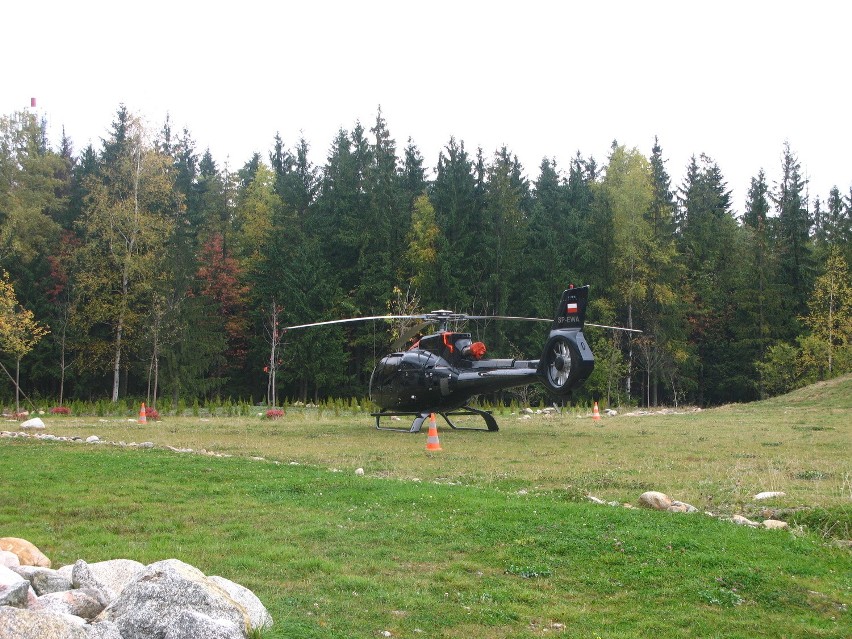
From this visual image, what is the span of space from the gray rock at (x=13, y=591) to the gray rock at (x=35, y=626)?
43cm

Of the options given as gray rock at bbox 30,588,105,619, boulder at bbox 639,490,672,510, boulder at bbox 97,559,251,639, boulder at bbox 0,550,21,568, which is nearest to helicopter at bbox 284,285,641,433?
boulder at bbox 639,490,672,510

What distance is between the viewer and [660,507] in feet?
29.6

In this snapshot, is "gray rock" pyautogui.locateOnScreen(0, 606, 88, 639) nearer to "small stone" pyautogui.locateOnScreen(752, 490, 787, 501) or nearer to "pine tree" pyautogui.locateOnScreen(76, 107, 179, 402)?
"small stone" pyautogui.locateOnScreen(752, 490, 787, 501)

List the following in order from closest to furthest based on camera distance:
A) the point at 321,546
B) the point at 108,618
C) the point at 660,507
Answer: the point at 108,618 < the point at 321,546 < the point at 660,507

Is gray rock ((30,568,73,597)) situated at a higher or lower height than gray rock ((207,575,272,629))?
higher

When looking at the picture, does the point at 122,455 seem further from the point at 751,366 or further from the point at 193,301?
the point at 751,366

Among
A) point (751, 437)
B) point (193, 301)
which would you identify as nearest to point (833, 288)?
point (751, 437)

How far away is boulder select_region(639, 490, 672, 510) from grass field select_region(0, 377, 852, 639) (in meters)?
0.49

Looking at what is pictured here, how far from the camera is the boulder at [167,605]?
4.65 m

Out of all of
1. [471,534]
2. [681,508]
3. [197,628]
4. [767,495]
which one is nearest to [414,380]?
[767,495]

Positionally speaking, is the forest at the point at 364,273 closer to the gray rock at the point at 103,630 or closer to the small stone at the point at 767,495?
the small stone at the point at 767,495

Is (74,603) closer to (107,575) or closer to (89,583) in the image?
(89,583)

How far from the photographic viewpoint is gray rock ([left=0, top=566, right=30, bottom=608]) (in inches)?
182

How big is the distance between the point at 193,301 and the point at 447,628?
40.2 metres
